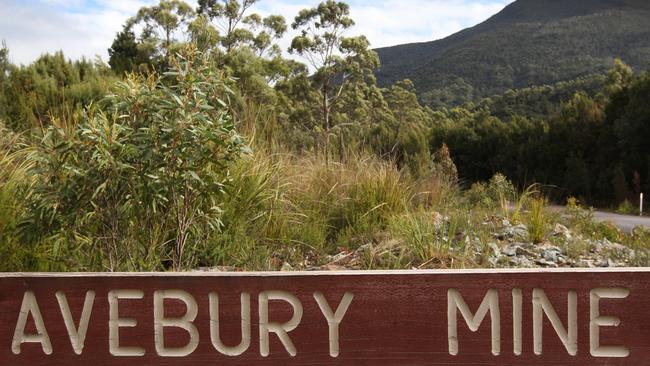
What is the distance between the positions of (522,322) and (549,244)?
4.34 m

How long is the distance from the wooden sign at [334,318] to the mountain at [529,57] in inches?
2911

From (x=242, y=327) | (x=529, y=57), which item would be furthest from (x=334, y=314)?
(x=529, y=57)

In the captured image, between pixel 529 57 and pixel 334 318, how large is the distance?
9452cm

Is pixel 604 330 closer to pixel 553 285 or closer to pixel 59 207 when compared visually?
pixel 553 285

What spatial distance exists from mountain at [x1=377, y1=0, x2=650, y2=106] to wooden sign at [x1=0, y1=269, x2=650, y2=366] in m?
73.9

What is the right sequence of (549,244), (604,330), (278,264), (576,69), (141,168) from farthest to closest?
(576,69), (549,244), (278,264), (141,168), (604,330)

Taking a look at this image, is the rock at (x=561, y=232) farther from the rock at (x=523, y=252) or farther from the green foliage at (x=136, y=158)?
the green foliage at (x=136, y=158)

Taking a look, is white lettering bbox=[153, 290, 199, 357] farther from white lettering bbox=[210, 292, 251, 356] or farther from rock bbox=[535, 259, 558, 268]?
rock bbox=[535, 259, 558, 268]

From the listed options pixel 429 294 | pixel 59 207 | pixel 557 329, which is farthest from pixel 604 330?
pixel 59 207

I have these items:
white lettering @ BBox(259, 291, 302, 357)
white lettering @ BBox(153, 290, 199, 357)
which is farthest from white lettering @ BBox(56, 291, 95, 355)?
white lettering @ BBox(259, 291, 302, 357)

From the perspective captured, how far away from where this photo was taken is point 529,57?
90.8 meters

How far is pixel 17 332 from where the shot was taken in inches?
91.4

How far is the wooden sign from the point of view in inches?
86.3

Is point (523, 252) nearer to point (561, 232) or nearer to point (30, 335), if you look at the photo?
point (561, 232)
